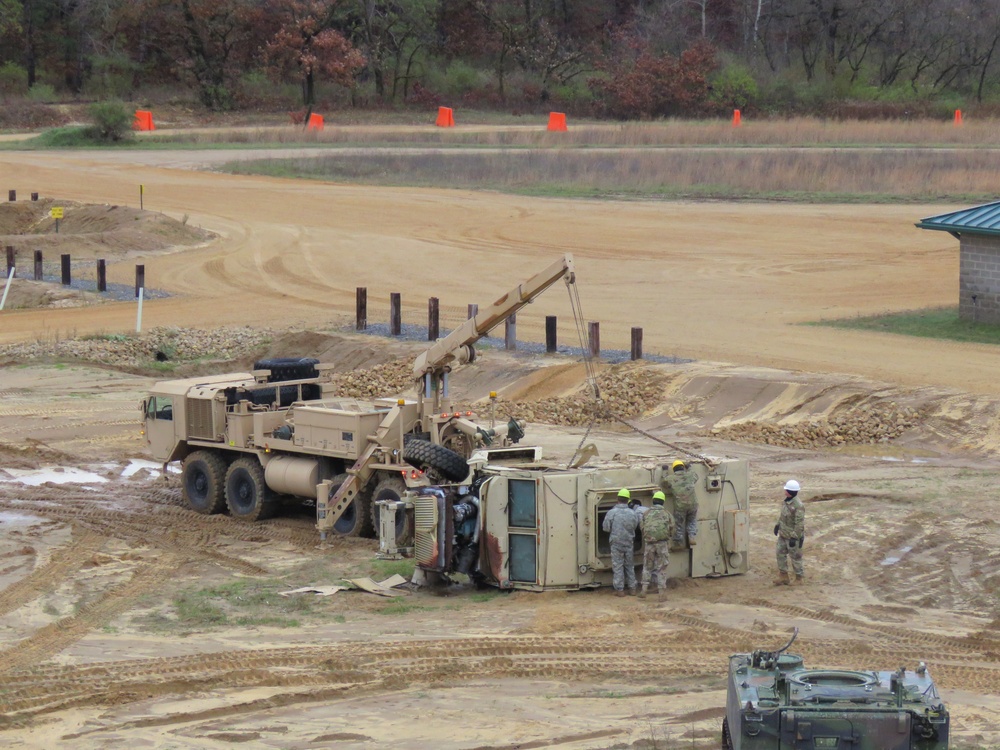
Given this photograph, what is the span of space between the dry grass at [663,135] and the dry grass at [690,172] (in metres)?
3.39

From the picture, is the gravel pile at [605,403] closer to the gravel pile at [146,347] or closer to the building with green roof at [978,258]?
the building with green roof at [978,258]

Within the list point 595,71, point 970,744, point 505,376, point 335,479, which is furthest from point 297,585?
point 595,71

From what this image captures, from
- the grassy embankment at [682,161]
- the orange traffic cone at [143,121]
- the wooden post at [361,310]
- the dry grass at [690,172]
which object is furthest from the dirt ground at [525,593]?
the orange traffic cone at [143,121]

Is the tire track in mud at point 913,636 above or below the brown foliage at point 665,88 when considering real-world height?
below

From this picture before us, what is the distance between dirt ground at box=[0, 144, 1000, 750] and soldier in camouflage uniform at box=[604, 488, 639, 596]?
29 centimetres

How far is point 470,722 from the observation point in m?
12.3

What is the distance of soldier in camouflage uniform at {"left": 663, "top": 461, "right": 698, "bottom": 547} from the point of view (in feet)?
53.3

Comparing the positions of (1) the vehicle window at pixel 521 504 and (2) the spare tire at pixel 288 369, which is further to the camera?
(2) the spare tire at pixel 288 369

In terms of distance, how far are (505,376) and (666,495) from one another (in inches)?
457

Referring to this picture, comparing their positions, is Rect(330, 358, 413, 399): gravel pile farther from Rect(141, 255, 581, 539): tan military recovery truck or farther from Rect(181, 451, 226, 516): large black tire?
Rect(181, 451, 226, 516): large black tire

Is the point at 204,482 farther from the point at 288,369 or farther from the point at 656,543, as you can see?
the point at 656,543

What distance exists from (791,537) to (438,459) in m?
Result: 4.21

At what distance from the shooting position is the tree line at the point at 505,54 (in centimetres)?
7550

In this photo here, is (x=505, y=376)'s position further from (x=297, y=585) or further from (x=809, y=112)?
(x=809, y=112)
